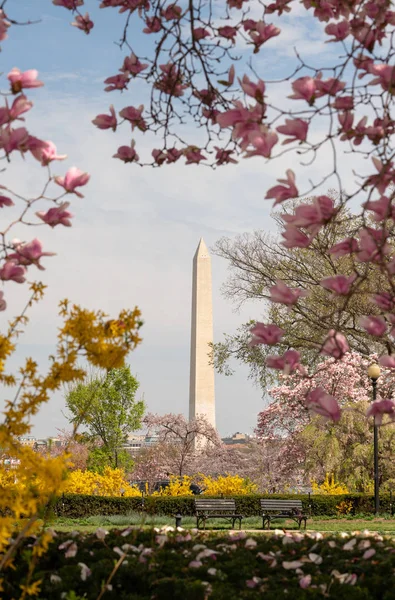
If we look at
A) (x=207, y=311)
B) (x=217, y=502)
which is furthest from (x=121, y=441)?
(x=217, y=502)

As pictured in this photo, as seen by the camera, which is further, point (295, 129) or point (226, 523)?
point (226, 523)

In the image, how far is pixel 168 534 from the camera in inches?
199

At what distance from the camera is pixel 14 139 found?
313 cm

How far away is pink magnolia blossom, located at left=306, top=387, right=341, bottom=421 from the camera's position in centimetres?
312

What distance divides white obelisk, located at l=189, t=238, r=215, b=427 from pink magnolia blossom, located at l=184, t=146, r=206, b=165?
1932 cm

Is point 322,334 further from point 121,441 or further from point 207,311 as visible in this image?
point 121,441

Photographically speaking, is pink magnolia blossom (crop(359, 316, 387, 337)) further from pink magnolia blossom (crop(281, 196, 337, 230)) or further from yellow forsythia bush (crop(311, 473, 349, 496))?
yellow forsythia bush (crop(311, 473, 349, 496))

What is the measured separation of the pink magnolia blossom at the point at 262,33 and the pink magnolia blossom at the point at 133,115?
695mm

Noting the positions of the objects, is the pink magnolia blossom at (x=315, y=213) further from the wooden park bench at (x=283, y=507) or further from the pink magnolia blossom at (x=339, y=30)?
the wooden park bench at (x=283, y=507)

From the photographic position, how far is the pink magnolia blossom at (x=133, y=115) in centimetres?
404

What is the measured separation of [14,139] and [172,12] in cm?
168

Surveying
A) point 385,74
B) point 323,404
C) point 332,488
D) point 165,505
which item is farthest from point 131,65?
point 332,488

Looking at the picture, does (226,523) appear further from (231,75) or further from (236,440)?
(236,440)

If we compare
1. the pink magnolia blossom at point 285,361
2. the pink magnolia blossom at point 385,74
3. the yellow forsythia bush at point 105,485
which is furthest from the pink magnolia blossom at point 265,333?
the yellow forsythia bush at point 105,485
